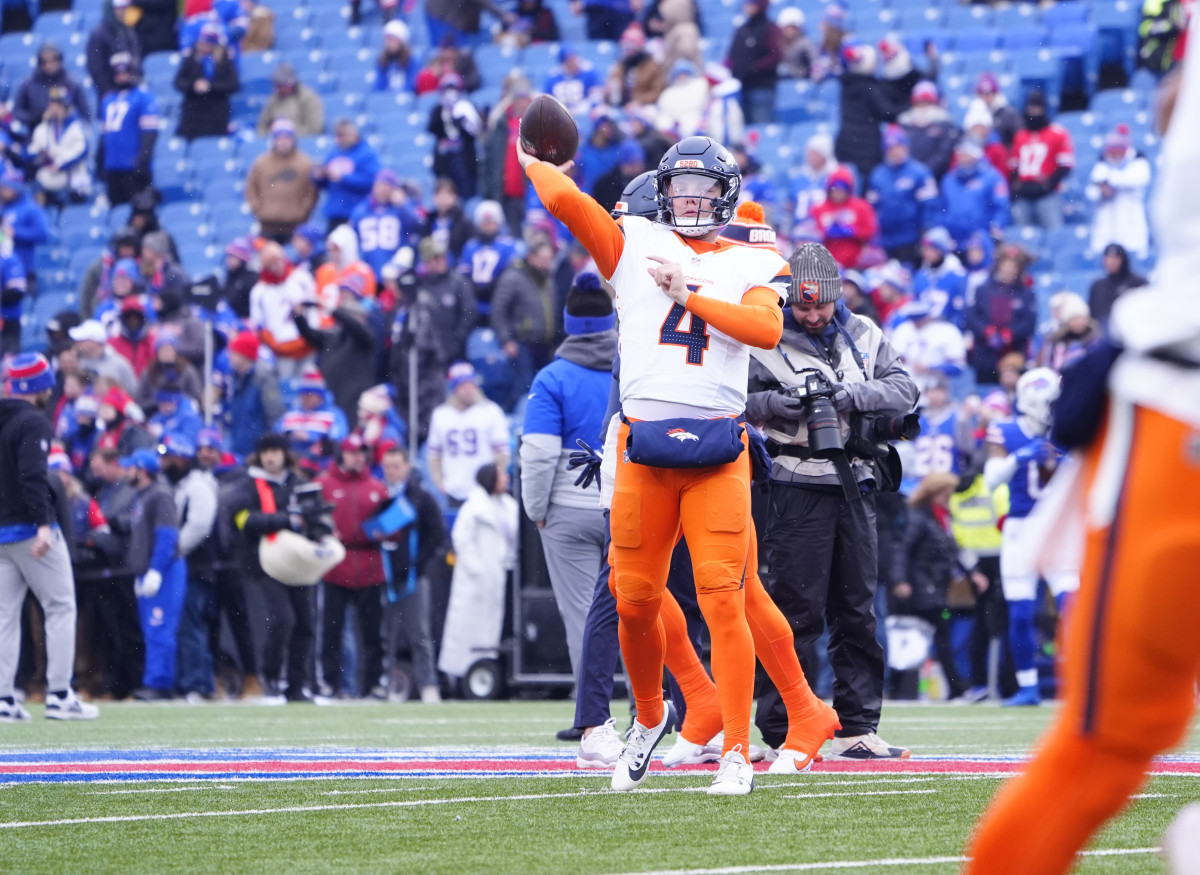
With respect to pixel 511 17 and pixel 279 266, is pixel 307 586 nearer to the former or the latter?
pixel 279 266

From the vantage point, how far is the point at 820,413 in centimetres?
713

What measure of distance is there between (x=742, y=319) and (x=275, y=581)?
8816mm

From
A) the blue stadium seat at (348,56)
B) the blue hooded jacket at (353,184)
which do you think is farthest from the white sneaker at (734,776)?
the blue stadium seat at (348,56)

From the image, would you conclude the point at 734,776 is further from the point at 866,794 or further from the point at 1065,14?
the point at 1065,14

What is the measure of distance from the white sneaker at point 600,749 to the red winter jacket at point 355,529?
23.7 feet

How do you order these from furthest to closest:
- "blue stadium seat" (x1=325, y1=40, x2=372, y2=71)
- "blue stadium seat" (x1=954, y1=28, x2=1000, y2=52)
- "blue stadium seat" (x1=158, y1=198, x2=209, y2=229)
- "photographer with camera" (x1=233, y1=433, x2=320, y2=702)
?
"blue stadium seat" (x1=325, y1=40, x2=372, y2=71)
"blue stadium seat" (x1=158, y1=198, x2=209, y2=229)
"blue stadium seat" (x1=954, y1=28, x2=1000, y2=52)
"photographer with camera" (x1=233, y1=433, x2=320, y2=702)

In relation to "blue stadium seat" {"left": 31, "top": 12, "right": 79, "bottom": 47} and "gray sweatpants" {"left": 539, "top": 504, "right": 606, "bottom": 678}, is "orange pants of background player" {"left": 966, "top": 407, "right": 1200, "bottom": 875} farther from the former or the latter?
"blue stadium seat" {"left": 31, "top": 12, "right": 79, "bottom": 47}

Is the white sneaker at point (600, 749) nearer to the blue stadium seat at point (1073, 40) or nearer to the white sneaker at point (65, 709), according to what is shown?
the white sneaker at point (65, 709)

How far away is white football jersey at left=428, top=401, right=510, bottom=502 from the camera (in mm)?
15172

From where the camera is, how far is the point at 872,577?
24.8 ft

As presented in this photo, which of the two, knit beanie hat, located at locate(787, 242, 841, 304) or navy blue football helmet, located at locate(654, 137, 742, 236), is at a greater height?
navy blue football helmet, located at locate(654, 137, 742, 236)

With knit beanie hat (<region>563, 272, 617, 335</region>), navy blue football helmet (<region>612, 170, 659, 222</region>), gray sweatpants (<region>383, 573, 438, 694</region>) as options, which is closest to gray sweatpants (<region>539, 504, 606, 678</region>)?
Result: knit beanie hat (<region>563, 272, 617, 335</region>)

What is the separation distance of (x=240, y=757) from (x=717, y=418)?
3.09 meters

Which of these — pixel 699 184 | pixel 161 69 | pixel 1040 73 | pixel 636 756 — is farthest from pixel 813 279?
pixel 161 69
